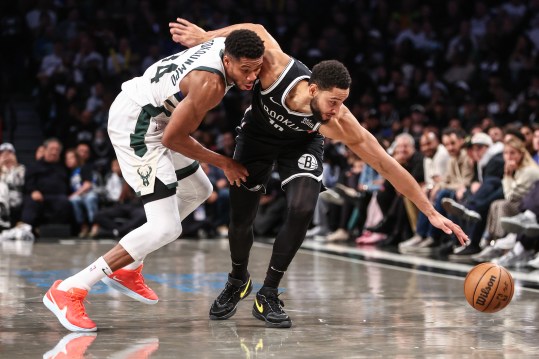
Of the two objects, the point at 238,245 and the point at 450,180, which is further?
the point at 450,180

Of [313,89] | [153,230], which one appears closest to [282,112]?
[313,89]

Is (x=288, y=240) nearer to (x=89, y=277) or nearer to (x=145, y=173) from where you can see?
(x=145, y=173)

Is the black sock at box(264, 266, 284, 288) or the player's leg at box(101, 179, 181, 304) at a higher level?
the player's leg at box(101, 179, 181, 304)

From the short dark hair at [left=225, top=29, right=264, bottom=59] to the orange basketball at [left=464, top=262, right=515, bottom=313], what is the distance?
1854 millimetres

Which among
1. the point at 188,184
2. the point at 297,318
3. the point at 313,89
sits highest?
the point at 313,89

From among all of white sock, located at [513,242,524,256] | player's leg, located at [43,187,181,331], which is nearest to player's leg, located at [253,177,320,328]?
player's leg, located at [43,187,181,331]

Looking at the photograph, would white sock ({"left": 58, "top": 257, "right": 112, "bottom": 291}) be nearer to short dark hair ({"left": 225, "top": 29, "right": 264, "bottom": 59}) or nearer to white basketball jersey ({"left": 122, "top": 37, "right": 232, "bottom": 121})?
white basketball jersey ({"left": 122, "top": 37, "right": 232, "bottom": 121})

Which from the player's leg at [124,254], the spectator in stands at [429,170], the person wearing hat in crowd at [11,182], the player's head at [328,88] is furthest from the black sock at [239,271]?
the person wearing hat in crowd at [11,182]

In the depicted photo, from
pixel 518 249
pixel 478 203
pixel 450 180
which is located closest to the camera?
pixel 518 249

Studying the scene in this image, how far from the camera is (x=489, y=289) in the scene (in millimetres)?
5422

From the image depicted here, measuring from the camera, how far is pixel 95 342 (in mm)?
4770

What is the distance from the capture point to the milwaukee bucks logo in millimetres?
5238

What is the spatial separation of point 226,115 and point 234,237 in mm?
9748

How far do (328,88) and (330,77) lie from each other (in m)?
0.06
